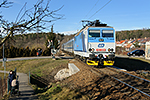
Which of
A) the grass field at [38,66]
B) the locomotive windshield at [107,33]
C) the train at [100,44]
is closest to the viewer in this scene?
the train at [100,44]

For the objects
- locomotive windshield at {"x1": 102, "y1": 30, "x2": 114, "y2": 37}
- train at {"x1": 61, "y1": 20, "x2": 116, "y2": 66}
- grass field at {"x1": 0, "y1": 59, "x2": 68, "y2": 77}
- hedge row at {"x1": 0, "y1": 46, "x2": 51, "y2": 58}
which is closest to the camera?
train at {"x1": 61, "y1": 20, "x2": 116, "y2": 66}

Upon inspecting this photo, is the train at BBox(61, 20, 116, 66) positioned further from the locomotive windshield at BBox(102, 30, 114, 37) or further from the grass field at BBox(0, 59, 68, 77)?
the grass field at BBox(0, 59, 68, 77)

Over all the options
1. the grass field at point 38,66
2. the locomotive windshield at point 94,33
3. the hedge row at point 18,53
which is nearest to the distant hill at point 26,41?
the hedge row at point 18,53

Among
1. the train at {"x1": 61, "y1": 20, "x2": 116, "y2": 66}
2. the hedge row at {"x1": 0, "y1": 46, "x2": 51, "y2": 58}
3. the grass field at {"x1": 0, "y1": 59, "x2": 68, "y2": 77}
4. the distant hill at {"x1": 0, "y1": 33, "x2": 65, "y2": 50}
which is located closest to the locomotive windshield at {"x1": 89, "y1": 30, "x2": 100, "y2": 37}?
the train at {"x1": 61, "y1": 20, "x2": 116, "y2": 66}

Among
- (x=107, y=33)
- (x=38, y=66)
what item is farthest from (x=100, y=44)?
(x=38, y=66)

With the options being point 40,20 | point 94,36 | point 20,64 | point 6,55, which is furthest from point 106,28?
point 6,55

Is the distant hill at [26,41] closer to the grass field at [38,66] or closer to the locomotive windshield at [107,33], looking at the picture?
the grass field at [38,66]

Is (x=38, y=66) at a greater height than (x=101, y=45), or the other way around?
(x=101, y=45)

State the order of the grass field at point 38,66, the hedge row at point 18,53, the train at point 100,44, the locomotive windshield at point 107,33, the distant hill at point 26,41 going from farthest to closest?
the hedge row at point 18,53
the grass field at point 38,66
the locomotive windshield at point 107,33
the train at point 100,44
the distant hill at point 26,41

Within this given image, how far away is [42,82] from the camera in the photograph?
55.3 ft

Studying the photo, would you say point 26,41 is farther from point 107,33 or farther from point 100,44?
point 100,44

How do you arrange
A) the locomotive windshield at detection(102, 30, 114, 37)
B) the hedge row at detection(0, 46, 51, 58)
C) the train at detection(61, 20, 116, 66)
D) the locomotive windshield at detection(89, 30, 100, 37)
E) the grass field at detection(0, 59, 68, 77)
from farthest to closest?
1. the hedge row at detection(0, 46, 51, 58)
2. the grass field at detection(0, 59, 68, 77)
3. the locomotive windshield at detection(102, 30, 114, 37)
4. the locomotive windshield at detection(89, 30, 100, 37)
5. the train at detection(61, 20, 116, 66)

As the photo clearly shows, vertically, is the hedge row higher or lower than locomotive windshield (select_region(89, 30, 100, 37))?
lower

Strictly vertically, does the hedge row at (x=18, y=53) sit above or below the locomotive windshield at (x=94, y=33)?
below
